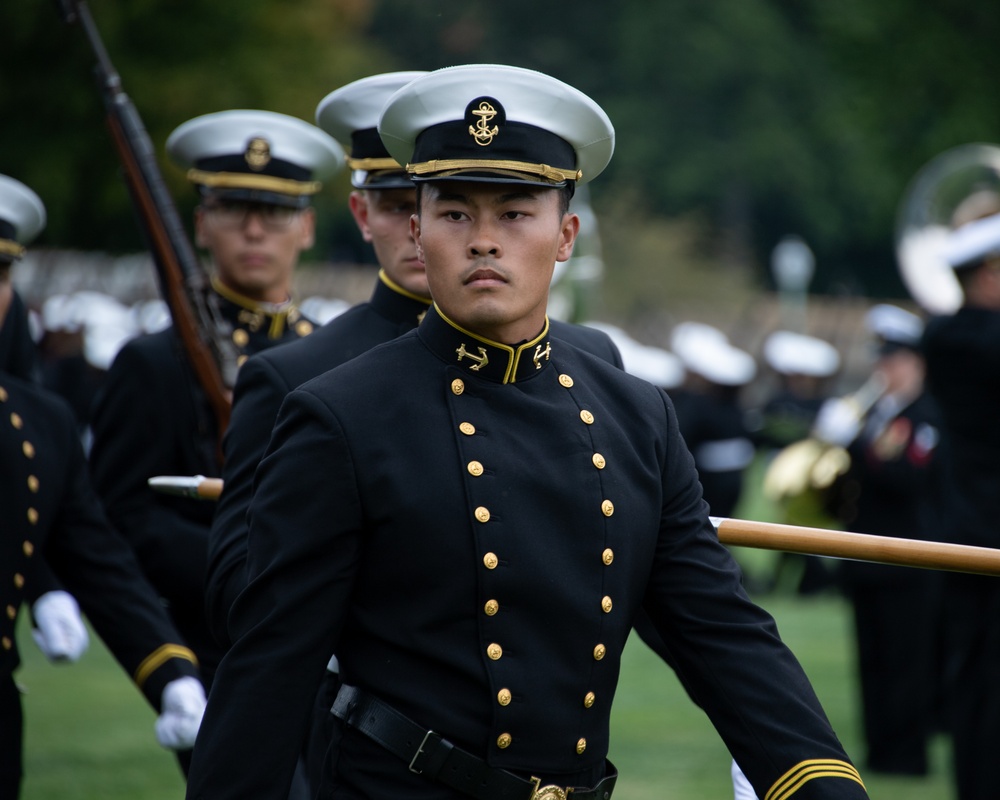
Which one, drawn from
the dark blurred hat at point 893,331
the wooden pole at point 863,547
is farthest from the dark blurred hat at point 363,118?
the dark blurred hat at point 893,331

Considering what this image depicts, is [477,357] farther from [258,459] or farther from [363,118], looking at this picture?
[363,118]

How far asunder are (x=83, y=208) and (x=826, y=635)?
48.3 feet

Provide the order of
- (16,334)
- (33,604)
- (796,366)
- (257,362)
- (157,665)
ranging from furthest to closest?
(796,366)
(16,334)
(33,604)
(157,665)
(257,362)

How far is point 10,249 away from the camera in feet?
15.7

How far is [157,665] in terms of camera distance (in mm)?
4441

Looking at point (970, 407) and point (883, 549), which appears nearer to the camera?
point (883, 549)

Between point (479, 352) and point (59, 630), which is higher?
point (479, 352)

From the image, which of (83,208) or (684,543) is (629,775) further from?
(83,208)

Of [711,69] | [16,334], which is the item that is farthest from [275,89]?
[711,69]

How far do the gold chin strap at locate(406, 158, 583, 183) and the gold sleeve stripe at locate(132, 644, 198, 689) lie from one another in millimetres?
2017

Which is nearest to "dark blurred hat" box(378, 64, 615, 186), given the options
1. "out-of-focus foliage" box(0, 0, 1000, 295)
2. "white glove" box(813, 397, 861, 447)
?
"white glove" box(813, 397, 861, 447)

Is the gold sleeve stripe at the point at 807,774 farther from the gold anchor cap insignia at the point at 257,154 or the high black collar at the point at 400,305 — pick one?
the gold anchor cap insignia at the point at 257,154

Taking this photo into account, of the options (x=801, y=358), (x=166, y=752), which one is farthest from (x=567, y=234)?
(x=801, y=358)

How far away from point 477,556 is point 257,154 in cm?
293
